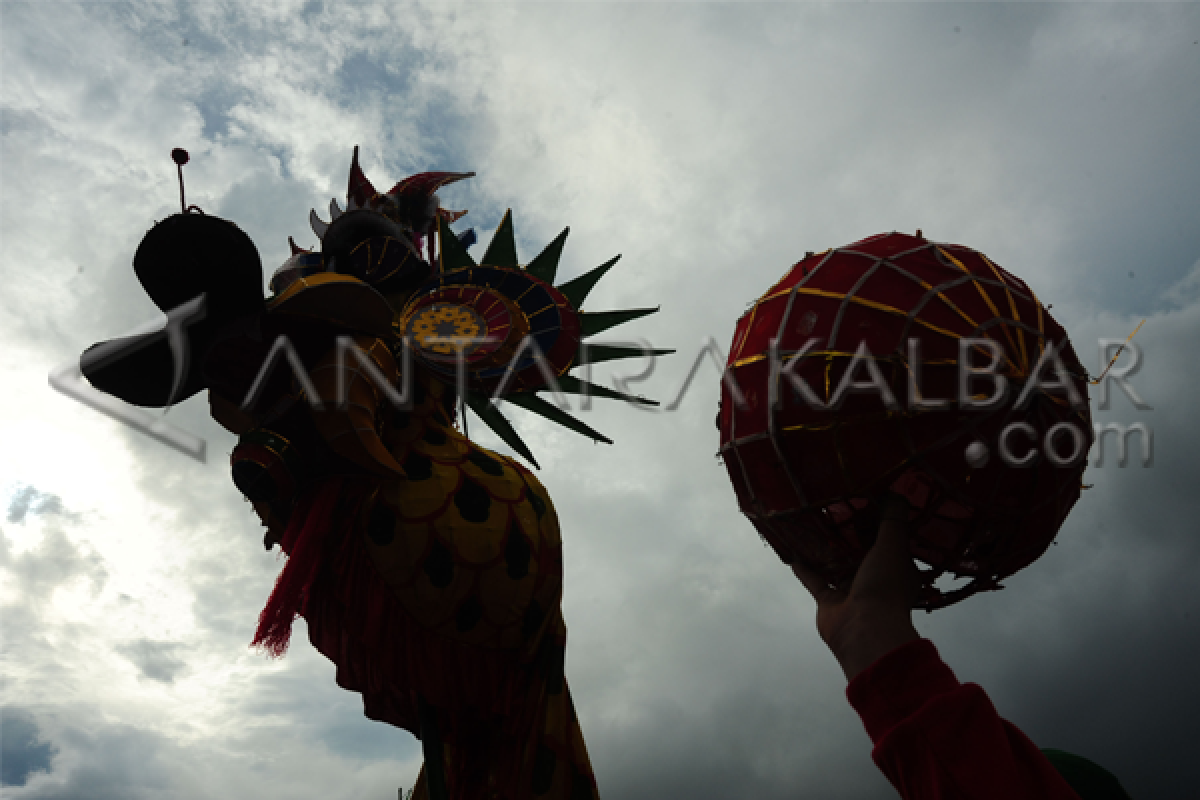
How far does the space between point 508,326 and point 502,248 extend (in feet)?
4.42

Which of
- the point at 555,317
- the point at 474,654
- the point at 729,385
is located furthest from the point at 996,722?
the point at 555,317

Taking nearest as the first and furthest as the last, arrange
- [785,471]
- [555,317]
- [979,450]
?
1. [979,450]
2. [785,471]
3. [555,317]

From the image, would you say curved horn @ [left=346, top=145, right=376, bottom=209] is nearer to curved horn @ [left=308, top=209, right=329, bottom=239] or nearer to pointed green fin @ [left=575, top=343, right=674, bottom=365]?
curved horn @ [left=308, top=209, right=329, bottom=239]

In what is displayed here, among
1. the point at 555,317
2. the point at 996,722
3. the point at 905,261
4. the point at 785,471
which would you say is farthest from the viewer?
the point at 555,317

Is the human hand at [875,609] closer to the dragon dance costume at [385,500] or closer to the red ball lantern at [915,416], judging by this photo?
the red ball lantern at [915,416]

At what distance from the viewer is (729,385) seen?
3332 millimetres

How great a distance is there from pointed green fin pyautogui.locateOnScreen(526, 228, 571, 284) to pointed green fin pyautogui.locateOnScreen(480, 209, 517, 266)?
22cm

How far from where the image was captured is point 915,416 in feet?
9.09

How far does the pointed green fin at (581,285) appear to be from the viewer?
843 cm

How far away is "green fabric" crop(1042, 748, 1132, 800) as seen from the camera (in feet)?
8.50

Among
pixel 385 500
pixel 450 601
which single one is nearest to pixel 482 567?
pixel 450 601

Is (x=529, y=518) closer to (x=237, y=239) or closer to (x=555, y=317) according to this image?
(x=555, y=317)

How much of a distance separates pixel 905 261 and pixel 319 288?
448 centimetres

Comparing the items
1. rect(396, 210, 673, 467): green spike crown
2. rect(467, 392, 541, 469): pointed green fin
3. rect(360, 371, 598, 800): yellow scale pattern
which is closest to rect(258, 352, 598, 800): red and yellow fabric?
rect(360, 371, 598, 800): yellow scale pattern
